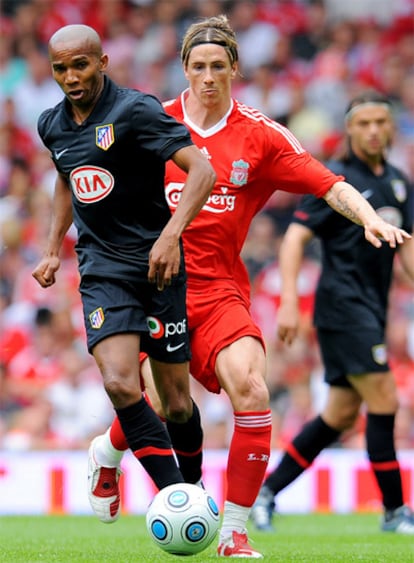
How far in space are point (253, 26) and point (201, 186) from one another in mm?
10989

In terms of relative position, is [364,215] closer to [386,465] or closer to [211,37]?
[211,37]

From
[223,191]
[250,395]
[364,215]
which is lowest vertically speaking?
[250,395]

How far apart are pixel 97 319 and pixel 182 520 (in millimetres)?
945

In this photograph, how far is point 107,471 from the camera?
245 inches

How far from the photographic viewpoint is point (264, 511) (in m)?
8.18

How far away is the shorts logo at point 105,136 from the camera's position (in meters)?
5.49

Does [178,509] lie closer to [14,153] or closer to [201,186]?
[201,186]

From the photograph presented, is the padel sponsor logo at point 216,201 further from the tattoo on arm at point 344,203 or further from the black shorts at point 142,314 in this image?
the black shorts at point 142,314

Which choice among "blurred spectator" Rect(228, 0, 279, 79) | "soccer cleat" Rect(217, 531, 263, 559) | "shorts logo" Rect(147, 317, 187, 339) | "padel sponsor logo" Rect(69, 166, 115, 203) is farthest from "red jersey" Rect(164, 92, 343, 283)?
"blurred spectator" Rect(228, 0, 279, 79)

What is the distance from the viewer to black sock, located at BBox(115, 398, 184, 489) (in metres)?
5.38

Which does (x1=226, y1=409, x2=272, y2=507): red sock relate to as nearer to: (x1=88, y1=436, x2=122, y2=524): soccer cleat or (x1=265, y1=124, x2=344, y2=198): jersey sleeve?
(x1=88, y1=436, x2=122, y2=524): soccer cleat

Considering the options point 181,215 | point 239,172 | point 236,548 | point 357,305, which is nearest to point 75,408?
point 357,305

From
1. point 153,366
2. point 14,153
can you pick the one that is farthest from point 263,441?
point 14,153

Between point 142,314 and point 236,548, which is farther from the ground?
point 142,314
